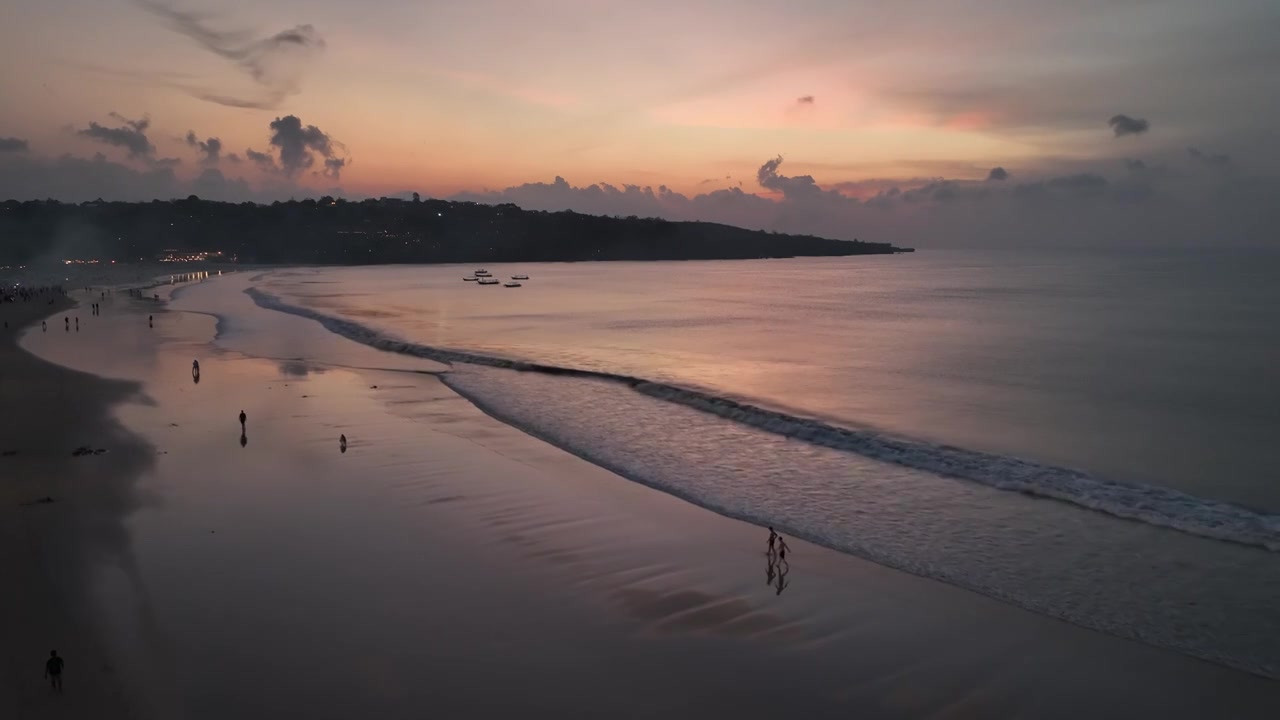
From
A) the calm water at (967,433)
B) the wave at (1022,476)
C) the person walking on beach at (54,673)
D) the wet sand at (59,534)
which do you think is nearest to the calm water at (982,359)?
the calm water at (967,433)

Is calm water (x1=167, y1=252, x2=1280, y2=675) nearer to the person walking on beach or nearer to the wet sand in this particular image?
the wet sand

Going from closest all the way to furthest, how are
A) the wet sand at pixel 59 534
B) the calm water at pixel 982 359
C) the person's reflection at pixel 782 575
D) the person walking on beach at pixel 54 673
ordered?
the person walking on beach at pixel 54 673 → the wet sand at pixel 59 534 → the person's reflection at pixel 782 575 → the calm water at pixel 982 359

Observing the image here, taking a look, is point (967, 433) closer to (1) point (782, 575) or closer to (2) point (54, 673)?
(1) point (782, 575)

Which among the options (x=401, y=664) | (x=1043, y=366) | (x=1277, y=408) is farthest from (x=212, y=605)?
(x=1043, y=366)

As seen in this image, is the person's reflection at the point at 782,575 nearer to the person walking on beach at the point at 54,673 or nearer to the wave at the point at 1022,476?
the wave at the point at 1022,476

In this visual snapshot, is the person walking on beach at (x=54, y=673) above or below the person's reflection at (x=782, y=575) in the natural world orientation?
above

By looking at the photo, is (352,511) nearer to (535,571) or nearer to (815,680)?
(535,571)
